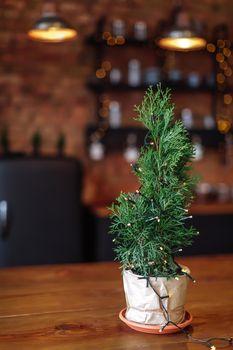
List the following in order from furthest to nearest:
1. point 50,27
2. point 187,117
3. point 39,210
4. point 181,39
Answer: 1. point 187,117
2. point 39,210
3. point 181,39
4. point 50,27

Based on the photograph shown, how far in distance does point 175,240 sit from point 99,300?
0.40 metres

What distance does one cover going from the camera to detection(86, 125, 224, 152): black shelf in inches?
176

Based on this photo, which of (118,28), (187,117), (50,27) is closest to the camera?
(50,27)

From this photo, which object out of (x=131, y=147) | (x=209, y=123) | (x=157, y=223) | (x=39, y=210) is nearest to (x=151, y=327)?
(x=157, y=223)

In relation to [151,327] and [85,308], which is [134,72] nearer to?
[85,308]

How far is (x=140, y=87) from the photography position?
4512 millimetres

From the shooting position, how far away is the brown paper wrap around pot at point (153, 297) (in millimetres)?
1229

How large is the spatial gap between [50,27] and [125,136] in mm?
1645

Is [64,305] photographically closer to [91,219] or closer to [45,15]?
[45,15]

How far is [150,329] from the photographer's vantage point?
1.25m

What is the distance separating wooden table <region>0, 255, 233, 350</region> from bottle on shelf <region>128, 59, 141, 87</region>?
2829 millimetres

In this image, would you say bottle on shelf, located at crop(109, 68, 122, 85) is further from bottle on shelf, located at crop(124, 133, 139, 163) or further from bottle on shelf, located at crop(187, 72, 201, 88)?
bottle on shelf, located at crop(187, 72, 201, 88)

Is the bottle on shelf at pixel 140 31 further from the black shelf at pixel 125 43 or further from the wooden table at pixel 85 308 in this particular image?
the wooden table at pixel 85 308

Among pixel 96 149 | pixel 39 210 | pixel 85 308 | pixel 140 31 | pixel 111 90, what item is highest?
pixel 140 31
